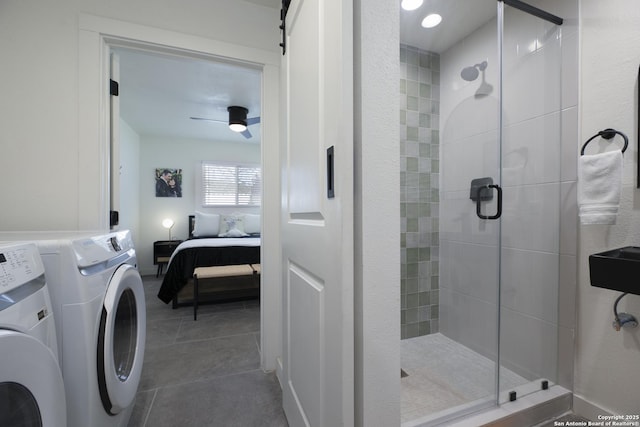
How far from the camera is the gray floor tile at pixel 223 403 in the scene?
1.31 metres

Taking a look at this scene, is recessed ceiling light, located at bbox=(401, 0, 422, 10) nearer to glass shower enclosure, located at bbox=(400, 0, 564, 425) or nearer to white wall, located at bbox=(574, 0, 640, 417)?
glass shower enclosure, located at bbox=(400, 0, 564, 425)

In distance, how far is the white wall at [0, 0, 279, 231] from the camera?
1.34m

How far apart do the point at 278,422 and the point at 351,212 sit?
1.25 m

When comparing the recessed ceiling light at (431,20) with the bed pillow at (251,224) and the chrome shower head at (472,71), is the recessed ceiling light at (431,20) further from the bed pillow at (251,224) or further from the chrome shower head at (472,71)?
the bed pillow at (251,224)

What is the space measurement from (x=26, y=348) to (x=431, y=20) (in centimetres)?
254

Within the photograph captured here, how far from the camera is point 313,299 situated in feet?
2.99

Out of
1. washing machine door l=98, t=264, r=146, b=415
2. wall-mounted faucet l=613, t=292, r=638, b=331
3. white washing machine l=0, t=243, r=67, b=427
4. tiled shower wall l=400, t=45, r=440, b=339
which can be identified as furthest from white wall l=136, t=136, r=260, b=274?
wall-mounted faucet l=613, t=292, r=638, b=331

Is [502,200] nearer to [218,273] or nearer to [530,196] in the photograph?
[530,196]

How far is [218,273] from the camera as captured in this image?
8.80ft

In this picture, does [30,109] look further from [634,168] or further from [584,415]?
[584,415]

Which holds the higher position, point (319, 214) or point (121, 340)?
point (319, 214)

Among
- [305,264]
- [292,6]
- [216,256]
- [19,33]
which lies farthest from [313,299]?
[216,256]

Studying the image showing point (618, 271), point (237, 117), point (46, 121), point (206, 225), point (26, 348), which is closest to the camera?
point (26, 348)

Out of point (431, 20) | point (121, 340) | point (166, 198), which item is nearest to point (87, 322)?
point (121, 340)
